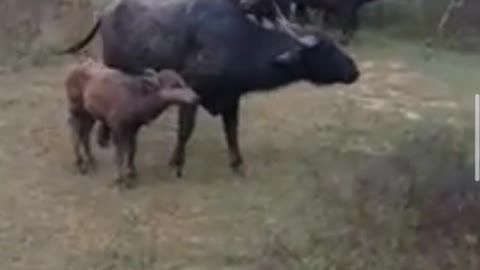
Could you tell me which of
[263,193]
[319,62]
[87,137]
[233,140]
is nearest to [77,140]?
[87,137]

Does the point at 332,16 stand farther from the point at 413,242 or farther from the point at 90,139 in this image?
the point at 413,242

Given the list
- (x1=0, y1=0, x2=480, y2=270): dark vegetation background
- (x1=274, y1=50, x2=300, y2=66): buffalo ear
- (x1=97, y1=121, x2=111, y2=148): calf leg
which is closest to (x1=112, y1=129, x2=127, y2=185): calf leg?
(x1=0, y1=0, x2=480, y2=270): dark vegetation background

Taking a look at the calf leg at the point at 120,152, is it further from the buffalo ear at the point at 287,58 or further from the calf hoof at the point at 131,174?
the buffalo ear at the point at 287,58

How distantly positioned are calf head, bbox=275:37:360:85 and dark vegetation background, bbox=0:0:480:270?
0.59 metres

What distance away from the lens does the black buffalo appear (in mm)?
7777

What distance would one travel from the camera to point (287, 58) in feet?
25.3

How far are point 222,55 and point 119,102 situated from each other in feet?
2.33

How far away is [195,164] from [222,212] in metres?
0.90

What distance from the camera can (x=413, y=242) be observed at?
272 inches

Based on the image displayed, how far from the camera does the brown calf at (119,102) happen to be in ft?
24.1

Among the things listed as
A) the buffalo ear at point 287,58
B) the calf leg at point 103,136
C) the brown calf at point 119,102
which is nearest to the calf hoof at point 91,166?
the brown calf at point 119,102

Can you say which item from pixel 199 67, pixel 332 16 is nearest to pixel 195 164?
pixel 199 67

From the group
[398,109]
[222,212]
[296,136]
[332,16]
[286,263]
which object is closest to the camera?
[286,263]

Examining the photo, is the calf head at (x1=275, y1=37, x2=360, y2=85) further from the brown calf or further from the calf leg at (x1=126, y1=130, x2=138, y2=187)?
the calf leg at (x1=126, y1=130, x2=138, y2=187)
